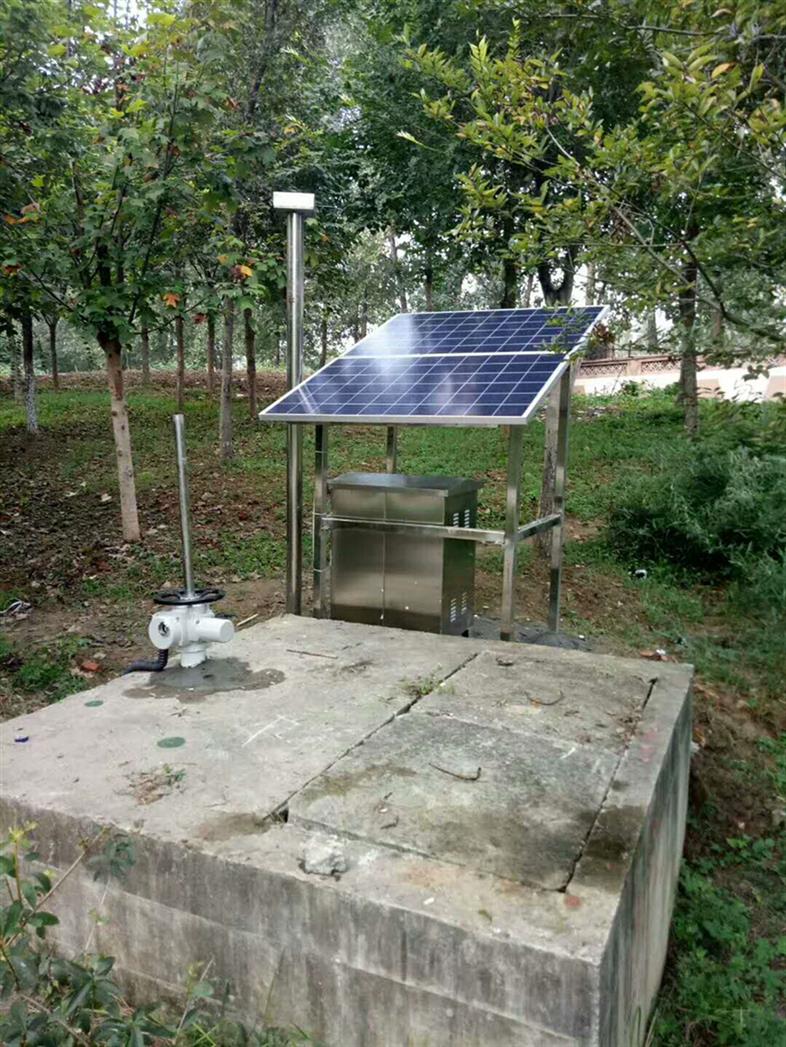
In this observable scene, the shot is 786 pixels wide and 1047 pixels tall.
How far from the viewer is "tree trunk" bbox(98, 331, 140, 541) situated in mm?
6881

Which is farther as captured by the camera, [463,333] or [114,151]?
[114,151]

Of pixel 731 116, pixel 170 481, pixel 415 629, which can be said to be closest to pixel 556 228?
pixel 731 116

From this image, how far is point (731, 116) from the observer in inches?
80.1

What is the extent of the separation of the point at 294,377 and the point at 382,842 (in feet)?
11.8

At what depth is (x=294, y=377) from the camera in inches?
210

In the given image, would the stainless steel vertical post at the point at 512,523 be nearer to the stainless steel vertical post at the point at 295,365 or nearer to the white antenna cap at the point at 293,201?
the stainless steel vertical post at the point at 295,365

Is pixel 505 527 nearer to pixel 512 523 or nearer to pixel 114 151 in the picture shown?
pixel 512 523

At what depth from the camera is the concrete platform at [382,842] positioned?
79.1 inches

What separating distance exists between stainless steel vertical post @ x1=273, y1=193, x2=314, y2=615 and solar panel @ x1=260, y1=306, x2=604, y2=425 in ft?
0.72

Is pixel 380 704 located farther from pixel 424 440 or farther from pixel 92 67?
pixel 424 440

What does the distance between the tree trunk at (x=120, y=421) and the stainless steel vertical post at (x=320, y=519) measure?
8.41 feet

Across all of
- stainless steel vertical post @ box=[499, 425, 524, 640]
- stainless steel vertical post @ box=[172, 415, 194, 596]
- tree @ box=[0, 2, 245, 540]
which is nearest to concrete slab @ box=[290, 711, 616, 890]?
stainless steel vertical post @ box=[172, 415, 194, 596]

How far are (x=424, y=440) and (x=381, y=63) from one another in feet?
20.1

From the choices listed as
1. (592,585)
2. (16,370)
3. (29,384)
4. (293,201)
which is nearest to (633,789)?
(293,201)
